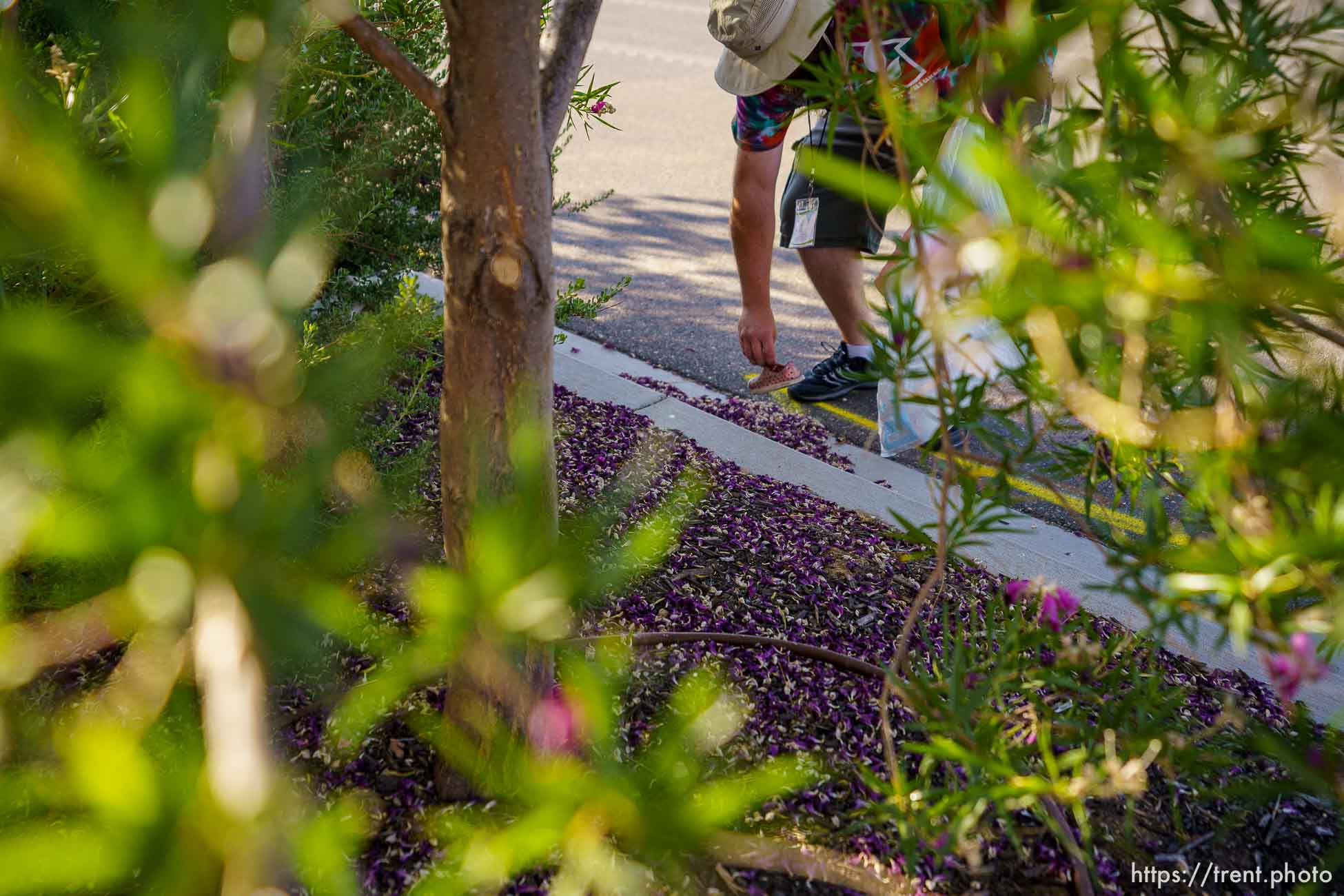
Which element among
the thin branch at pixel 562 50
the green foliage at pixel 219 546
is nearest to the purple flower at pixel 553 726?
the green foliage at pixel 219 546

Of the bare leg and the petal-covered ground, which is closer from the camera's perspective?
the petal-covered ground

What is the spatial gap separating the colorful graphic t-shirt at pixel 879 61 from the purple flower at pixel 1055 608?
0.62 meters

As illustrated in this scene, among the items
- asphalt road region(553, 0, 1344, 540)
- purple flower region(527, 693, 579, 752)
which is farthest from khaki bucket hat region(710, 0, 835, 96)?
purple flower region(527, 693, 579, 752)

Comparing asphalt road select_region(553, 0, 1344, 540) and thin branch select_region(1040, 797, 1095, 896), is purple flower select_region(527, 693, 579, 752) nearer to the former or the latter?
thin branch select_region(1040, 797, 1095, 896)

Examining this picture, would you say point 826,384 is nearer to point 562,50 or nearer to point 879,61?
point 562,50

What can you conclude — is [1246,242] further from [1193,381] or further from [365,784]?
[365,784]

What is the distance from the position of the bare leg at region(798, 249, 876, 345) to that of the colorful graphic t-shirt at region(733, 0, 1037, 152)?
50 cm

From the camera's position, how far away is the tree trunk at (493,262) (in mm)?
1259

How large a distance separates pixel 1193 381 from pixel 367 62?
88.5 inches

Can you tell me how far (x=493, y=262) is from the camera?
1346mm

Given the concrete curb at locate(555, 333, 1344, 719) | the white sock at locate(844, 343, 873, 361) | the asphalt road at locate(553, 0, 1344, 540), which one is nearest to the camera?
the concrete curb at locate(555, 333, 1344, 719)

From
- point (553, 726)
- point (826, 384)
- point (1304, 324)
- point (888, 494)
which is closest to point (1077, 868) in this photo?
point (553, 726)

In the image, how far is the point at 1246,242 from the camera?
0.67m

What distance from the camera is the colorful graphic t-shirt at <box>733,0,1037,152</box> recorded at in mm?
1124
